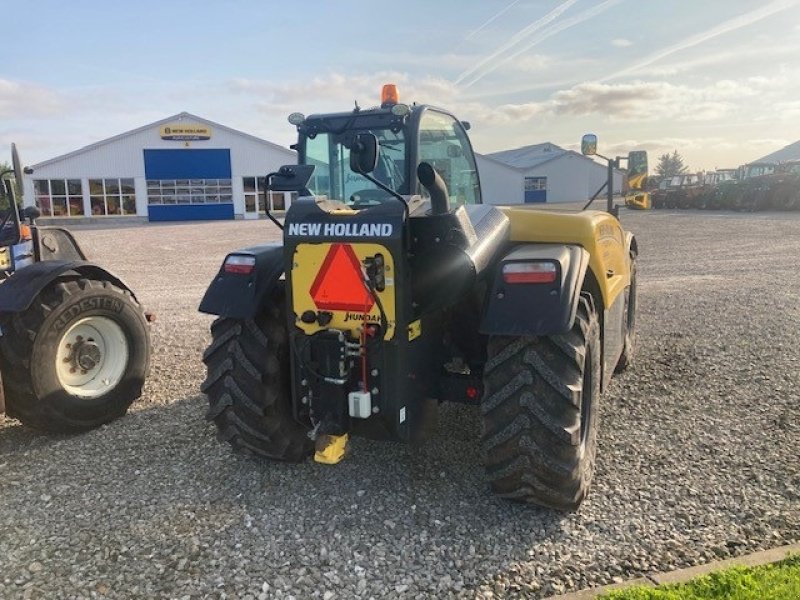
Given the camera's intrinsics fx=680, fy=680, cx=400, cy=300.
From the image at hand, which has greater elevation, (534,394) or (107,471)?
(534,394)

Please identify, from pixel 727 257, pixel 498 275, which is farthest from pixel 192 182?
pixel 498 275

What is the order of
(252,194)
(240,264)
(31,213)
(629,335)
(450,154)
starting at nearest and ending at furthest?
(240,264), (450,154), (31,213), (629,335), (252,194)

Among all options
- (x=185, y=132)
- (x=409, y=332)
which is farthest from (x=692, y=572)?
(x=185, y=132)

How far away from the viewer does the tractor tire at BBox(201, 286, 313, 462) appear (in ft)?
12.7

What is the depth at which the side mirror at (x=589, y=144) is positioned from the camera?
16.3 feet

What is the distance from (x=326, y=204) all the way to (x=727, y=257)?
13.1 metres

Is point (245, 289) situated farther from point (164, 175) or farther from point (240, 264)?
point (164, 175)

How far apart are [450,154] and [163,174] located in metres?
34.5

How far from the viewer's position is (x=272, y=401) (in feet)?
12.7

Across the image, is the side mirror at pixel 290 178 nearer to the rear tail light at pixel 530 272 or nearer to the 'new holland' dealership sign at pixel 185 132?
the rear tail light at pixel 530 272

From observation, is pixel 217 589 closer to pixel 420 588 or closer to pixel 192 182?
pixel 420 588

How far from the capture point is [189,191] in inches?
1447

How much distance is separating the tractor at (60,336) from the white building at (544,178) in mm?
45406

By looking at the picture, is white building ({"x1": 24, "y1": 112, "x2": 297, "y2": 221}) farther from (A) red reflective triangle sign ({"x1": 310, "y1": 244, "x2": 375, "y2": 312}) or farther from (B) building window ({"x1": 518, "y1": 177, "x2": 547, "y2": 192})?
(A) red reflective triangle sign ({"x1": 310, "y1": 244, "x2": 375, "y2": 312})
